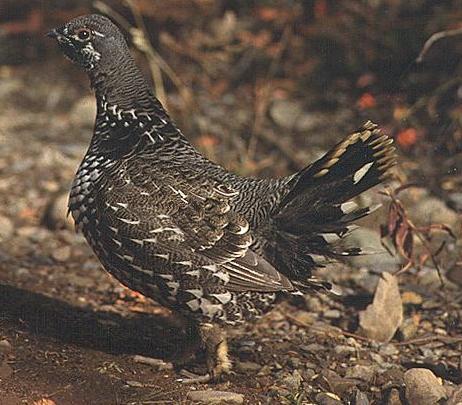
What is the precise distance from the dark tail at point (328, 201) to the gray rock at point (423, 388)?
2.37 ft

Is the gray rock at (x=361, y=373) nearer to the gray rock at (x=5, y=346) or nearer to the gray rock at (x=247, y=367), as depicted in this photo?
the gray rock at (x=247, y=367)

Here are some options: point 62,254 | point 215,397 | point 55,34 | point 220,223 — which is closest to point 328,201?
point 220,223

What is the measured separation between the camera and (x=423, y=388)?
15.8 feet

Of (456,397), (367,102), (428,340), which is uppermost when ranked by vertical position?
(367,102)

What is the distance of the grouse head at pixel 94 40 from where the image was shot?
17.9 ft

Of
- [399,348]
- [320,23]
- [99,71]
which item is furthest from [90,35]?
[320,23]

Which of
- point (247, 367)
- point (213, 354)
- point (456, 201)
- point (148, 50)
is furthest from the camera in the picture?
point (456, 201)

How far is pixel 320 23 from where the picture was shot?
9.54m

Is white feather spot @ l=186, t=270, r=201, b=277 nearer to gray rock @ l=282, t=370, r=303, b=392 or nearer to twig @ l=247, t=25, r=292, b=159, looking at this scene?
gray rock @ l=282, t=370, r=303, b=392

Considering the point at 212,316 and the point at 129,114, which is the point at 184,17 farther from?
the point at 212,316

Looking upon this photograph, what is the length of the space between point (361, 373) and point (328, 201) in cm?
110

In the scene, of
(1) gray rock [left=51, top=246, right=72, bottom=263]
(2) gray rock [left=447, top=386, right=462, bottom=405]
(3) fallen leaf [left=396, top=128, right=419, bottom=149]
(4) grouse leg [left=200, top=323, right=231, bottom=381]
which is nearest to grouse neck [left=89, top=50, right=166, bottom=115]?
(4) grouse leg [left=200, top=323, right=231, bottom=381]

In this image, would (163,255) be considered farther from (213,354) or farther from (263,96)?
(263,96)

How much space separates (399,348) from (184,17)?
17.2ft
